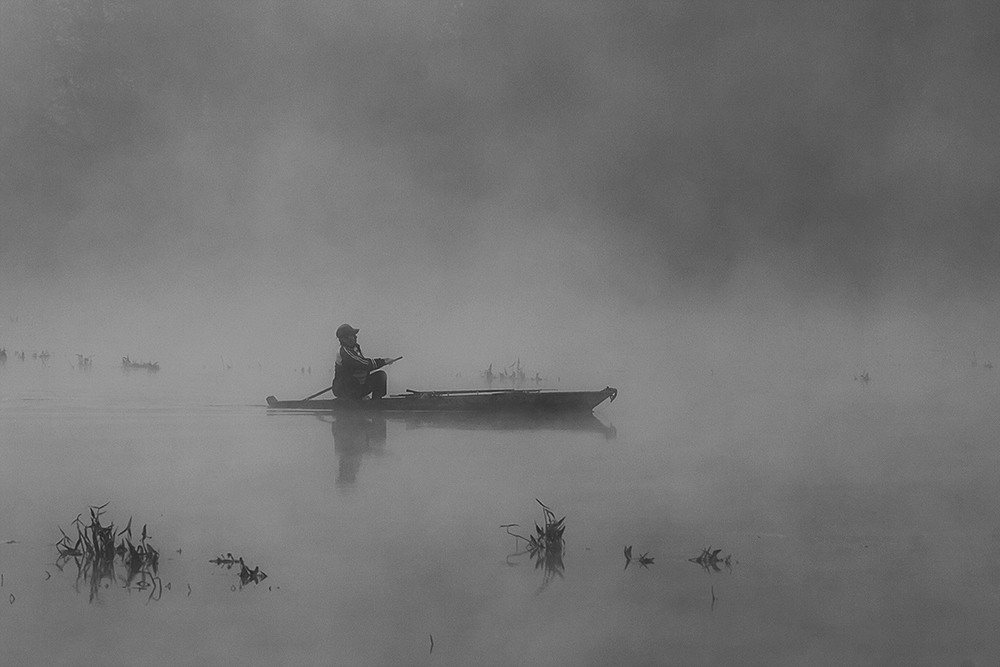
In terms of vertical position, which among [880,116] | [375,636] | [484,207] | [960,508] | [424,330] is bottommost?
[375,636]

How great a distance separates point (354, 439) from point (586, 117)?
229ft

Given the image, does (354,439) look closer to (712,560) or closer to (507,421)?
(507,421)

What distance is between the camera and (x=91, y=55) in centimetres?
8788

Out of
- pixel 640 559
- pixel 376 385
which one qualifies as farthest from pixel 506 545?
pixel 376 385

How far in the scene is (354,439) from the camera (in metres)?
15.1

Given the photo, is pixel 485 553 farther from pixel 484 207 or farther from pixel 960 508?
pixel 484 207

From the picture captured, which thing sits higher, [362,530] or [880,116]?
[880,116]

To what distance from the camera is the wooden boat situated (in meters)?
17.2

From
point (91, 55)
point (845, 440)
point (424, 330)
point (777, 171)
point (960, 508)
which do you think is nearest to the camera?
point (960, 508)

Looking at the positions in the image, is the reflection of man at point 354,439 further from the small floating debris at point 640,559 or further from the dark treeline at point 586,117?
the dark treeline at point 586,117

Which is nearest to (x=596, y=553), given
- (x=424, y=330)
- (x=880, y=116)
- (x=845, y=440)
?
(x=845, y=440)

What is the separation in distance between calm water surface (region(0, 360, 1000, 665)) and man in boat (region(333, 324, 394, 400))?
216 cm

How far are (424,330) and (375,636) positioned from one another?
50950mm

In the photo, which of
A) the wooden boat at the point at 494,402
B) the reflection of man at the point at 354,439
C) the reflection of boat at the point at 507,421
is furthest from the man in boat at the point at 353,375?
the reflection of boat at the point at 507,421
